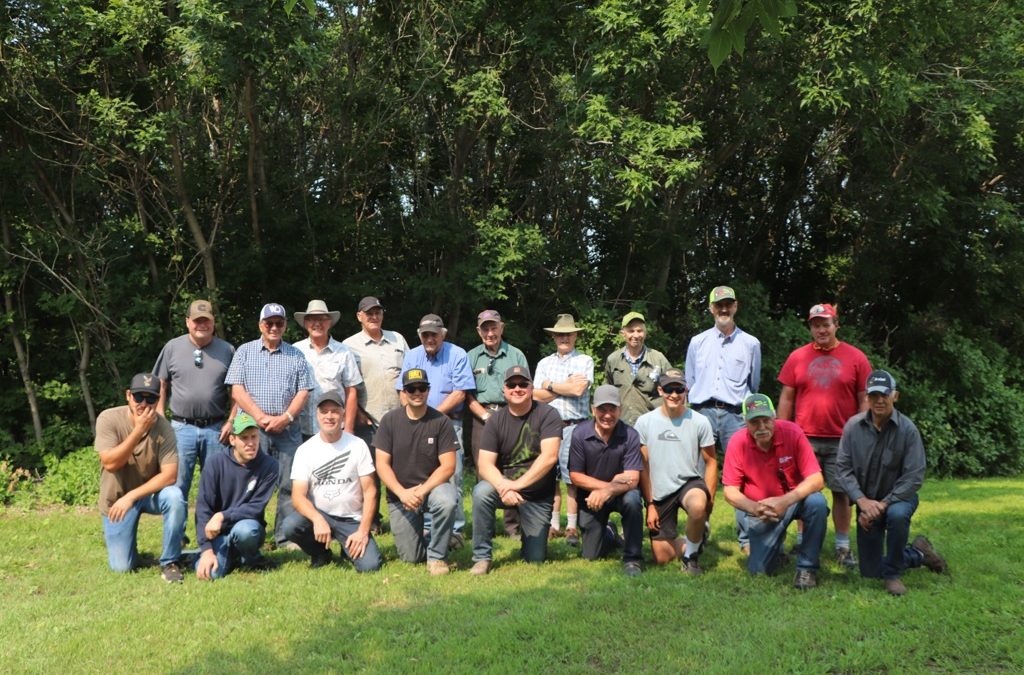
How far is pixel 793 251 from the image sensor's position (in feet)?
64.3

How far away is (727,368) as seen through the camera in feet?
25.1

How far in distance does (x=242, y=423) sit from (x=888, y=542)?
4.67 metres

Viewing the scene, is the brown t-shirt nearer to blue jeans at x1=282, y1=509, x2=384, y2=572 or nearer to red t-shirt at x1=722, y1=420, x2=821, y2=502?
blue jeans at x1=282, y1=509, x2=384, y2=572

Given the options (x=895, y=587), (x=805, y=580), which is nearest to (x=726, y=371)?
(x=805, y=580)

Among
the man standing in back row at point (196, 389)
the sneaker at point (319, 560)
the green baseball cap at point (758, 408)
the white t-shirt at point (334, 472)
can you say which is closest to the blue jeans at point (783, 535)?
the green baseball cap at point (758, 408)

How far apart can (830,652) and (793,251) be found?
1561cm

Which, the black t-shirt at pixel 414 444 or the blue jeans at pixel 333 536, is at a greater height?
the black t-shirt at pixel 414 444

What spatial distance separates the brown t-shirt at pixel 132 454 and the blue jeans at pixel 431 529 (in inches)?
71.1

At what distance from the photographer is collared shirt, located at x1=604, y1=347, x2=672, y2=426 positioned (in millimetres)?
7871

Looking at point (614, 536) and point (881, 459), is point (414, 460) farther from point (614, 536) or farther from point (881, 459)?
point (881, 459)

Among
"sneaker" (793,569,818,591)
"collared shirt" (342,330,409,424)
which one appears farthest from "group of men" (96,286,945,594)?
"collared shirt" (342,330,409,424)

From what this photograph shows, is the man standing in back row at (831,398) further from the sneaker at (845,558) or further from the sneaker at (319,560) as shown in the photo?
the sneaker at (319,560)

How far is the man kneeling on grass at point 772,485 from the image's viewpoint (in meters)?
6.26

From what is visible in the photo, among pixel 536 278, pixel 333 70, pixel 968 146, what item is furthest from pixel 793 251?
pixel 333 70
